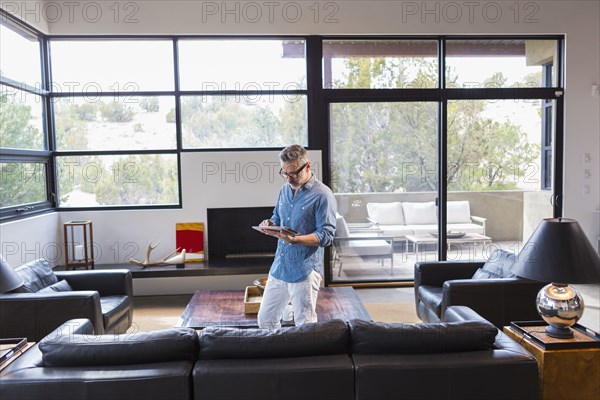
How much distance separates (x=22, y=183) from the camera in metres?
4.86

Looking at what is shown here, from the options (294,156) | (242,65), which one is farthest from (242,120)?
(294,156)

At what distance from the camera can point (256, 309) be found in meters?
3.88

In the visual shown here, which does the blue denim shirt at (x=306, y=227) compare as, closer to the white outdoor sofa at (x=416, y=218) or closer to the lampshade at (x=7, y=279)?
the lampshade at (x=7, y=279)

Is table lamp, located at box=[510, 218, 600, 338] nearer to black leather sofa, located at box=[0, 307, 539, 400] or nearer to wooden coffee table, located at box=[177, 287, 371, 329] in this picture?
black leather sofa, located at box=[0, 307, 539, 400]

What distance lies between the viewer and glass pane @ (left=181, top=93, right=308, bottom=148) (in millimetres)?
5551

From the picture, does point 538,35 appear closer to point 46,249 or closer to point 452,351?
point 452,351

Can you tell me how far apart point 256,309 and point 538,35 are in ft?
14.6

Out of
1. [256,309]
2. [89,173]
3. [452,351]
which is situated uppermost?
[89,173]

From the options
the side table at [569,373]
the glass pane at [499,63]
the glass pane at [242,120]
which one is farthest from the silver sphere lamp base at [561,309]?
the glass pane at [499,63]

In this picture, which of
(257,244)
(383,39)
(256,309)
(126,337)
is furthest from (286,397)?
(383,39)

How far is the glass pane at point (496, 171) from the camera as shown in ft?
19.1

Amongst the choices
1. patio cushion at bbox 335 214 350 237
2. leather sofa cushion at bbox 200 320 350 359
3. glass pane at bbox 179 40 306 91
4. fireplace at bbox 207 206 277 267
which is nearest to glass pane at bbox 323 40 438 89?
glass pane at bbox 179 40 306 91

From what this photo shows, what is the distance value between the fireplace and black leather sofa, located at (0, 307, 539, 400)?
11.4ft

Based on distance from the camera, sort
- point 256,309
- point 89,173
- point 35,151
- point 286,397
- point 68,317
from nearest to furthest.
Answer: point 286,397 → point 68,317 → point 256,309 → point 35,151 → point 89,173
